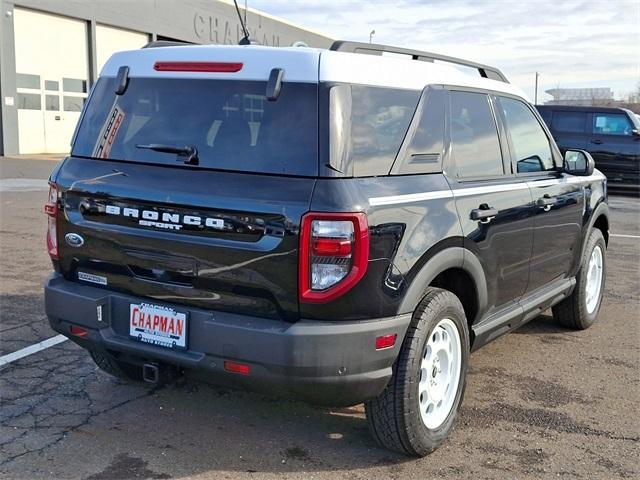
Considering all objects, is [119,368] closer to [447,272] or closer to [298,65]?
[447,272]

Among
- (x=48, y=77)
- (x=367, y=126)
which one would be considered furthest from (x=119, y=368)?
(x=48, y=77)

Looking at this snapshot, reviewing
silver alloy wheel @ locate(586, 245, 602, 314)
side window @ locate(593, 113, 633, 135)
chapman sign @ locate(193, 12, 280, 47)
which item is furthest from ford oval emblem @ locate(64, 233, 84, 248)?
chapman sign @ locate(193, 12, 280, 47)

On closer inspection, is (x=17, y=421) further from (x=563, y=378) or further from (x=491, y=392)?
(x=563, y=378)

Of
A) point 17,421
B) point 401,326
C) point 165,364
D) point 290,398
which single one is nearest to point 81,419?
point 17,421

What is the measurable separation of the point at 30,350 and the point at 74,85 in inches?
837

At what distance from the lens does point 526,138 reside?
471 centimetres

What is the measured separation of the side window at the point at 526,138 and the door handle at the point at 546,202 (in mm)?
206

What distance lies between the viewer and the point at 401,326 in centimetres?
314

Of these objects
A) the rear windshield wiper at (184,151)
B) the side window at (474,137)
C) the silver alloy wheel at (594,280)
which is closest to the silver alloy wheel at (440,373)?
the side window at (474,137)

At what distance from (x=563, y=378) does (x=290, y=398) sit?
2365mm

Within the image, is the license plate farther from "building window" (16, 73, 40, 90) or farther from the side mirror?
"building window" (16, 73, 40, 90)

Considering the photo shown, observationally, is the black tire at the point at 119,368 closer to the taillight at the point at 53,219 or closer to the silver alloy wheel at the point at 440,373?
the taillight at the point at 53,219

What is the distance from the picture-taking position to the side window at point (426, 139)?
338 cm

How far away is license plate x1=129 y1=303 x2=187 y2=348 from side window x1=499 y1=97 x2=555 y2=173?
8.17 feet
